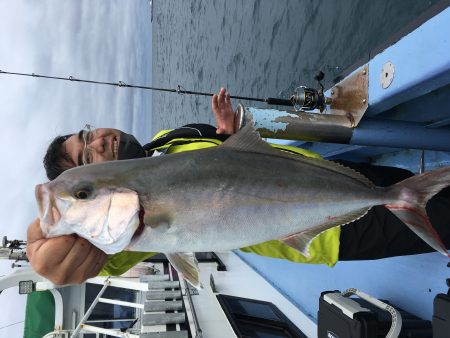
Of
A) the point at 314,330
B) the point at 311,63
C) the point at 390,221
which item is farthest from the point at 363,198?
the point at 311,63

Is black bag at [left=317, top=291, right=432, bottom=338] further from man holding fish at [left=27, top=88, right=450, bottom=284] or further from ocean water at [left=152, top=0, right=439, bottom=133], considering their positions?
ocean water at [left=152, top=0, right=439, bottom=133]

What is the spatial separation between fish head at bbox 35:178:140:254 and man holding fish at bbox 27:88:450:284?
0.01 metres

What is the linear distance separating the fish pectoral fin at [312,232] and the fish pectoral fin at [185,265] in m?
0.51

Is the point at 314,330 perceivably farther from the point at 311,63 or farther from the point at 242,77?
→ the point at 242,77

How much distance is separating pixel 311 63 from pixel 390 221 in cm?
630

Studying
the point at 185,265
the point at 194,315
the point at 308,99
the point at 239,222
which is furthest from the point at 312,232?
the point at 194,315

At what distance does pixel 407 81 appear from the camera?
262 centimetres

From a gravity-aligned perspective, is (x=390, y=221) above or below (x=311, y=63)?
below

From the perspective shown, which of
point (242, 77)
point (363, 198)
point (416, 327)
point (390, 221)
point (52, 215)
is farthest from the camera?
point (242, 77)

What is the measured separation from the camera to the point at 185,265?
1.95 meters

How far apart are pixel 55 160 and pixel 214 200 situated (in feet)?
5.53

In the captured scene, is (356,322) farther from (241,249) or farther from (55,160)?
(55,160)

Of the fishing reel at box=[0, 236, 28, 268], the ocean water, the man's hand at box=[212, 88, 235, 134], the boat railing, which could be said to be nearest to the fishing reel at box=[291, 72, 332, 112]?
the man's hand at box=[212, 88, 235, 134]

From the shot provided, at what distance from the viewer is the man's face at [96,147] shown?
2.84m
